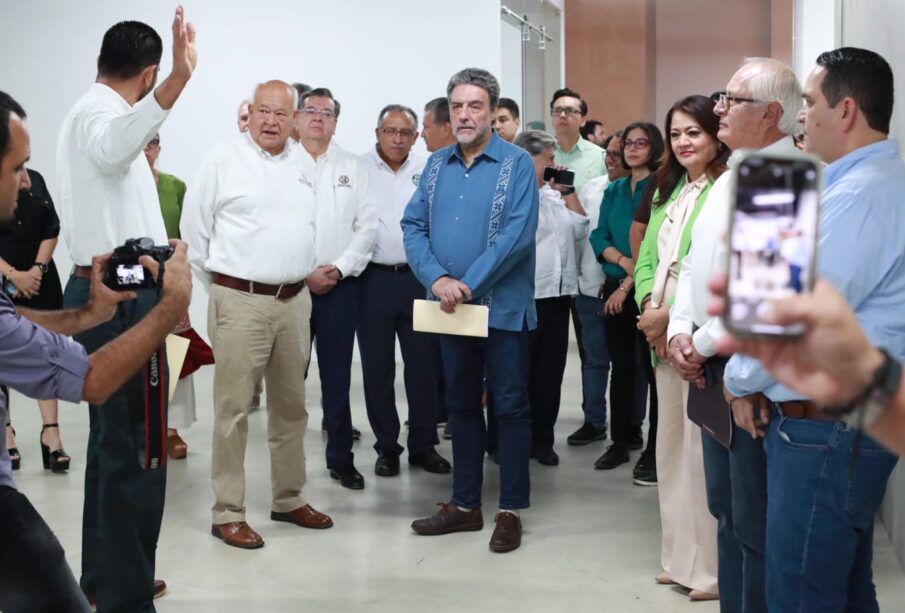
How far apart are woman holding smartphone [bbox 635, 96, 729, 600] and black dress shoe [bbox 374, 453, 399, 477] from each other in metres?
1.57

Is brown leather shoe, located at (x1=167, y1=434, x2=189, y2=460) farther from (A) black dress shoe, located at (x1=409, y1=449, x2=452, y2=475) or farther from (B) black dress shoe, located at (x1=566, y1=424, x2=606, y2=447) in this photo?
(B) black dress shoe, located at (x1=566, y1=424, x2=606, y2=447)

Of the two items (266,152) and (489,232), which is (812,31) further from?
(266,152)

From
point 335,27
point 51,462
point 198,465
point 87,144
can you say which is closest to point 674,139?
point 87,144

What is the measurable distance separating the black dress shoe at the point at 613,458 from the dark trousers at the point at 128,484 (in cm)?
238

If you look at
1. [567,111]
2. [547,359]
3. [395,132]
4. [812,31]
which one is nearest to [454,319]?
[547,359]

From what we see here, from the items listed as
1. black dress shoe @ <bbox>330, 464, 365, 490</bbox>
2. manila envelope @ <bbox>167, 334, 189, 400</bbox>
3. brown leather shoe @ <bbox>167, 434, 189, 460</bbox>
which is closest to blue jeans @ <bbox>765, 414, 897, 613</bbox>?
manila envelope @ <bbox>167, 334, 189, 400</bbox>

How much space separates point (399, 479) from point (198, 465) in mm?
949

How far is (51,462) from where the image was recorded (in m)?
4.68

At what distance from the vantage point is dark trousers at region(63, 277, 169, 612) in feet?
9.28

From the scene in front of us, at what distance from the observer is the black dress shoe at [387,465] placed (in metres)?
4.69

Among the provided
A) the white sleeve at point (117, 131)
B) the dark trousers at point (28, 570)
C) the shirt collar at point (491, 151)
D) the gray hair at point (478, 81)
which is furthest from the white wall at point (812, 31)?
the dark trousers at point (28, 570)

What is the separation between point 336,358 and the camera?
454 centimetres

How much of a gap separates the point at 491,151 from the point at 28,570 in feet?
8.01

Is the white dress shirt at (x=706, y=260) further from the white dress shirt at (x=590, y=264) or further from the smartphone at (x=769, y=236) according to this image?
the white dress shirt at (x=590, y=264)
